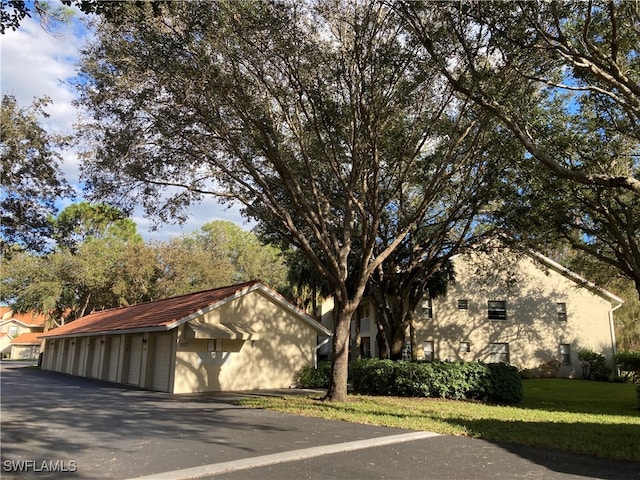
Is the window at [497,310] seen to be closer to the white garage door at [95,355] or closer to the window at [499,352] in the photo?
the window at [499,352]

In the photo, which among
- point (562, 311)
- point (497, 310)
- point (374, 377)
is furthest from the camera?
point (562, 311)

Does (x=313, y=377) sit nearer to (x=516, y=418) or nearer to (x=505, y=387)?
(x=505, y=387)

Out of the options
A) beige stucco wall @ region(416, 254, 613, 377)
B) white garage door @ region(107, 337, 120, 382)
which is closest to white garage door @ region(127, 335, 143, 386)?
white garage door @ region(107, 337, 120, 382)

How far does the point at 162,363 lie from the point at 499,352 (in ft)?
68.4

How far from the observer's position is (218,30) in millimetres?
10844

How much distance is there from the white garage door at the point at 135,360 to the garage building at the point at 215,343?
0.04m

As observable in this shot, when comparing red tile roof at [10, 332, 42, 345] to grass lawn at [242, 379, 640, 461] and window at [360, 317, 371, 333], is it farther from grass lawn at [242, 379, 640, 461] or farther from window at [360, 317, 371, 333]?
grass lawn at [242, 379, 640, 461]

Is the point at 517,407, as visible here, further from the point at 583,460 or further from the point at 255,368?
the point at 255,368

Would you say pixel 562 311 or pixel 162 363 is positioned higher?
pixel 562 311

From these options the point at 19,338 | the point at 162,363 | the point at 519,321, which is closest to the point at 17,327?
the point at 19,338

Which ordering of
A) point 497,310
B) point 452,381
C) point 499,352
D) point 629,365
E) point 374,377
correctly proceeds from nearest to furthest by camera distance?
point 452,381
point 374,377
point 629,365
point 499,352
point 497,310

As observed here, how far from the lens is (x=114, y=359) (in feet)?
77.7

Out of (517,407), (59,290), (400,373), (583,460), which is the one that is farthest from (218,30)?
(59,290)

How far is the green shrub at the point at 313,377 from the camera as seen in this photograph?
69.6 feet
